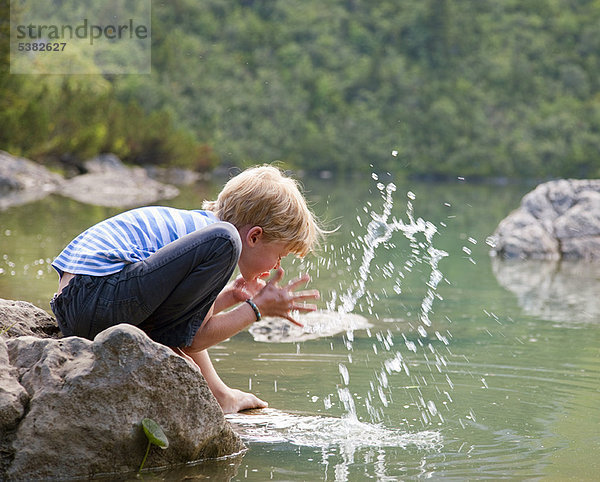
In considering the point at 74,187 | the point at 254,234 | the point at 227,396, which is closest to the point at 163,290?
the point at 254,234

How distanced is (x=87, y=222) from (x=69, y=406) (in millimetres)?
8775

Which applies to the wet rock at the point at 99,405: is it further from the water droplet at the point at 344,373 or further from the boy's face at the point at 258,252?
the water droplet at the point at 344,373

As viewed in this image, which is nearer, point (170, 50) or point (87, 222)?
point (87, 222)

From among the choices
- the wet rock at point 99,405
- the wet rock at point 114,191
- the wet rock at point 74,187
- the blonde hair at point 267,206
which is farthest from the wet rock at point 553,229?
the wet rock at point 99,405

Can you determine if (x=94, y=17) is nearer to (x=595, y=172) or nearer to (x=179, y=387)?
(x=595, y=172)

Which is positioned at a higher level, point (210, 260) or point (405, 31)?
point (405, 31)

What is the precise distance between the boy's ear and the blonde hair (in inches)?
0.7

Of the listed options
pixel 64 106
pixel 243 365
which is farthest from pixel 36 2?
pixel 243 365

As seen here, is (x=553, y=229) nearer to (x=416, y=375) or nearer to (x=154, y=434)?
(x=416, y=375)

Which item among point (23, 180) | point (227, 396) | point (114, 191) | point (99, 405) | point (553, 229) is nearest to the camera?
point (99, 405)

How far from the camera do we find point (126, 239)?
2.77 meters

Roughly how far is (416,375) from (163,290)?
172cm

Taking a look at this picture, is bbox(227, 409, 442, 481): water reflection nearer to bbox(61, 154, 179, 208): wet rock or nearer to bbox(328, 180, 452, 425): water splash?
bbox(328, 180, 452, 425): water splash

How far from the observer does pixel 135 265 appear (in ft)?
8.76
